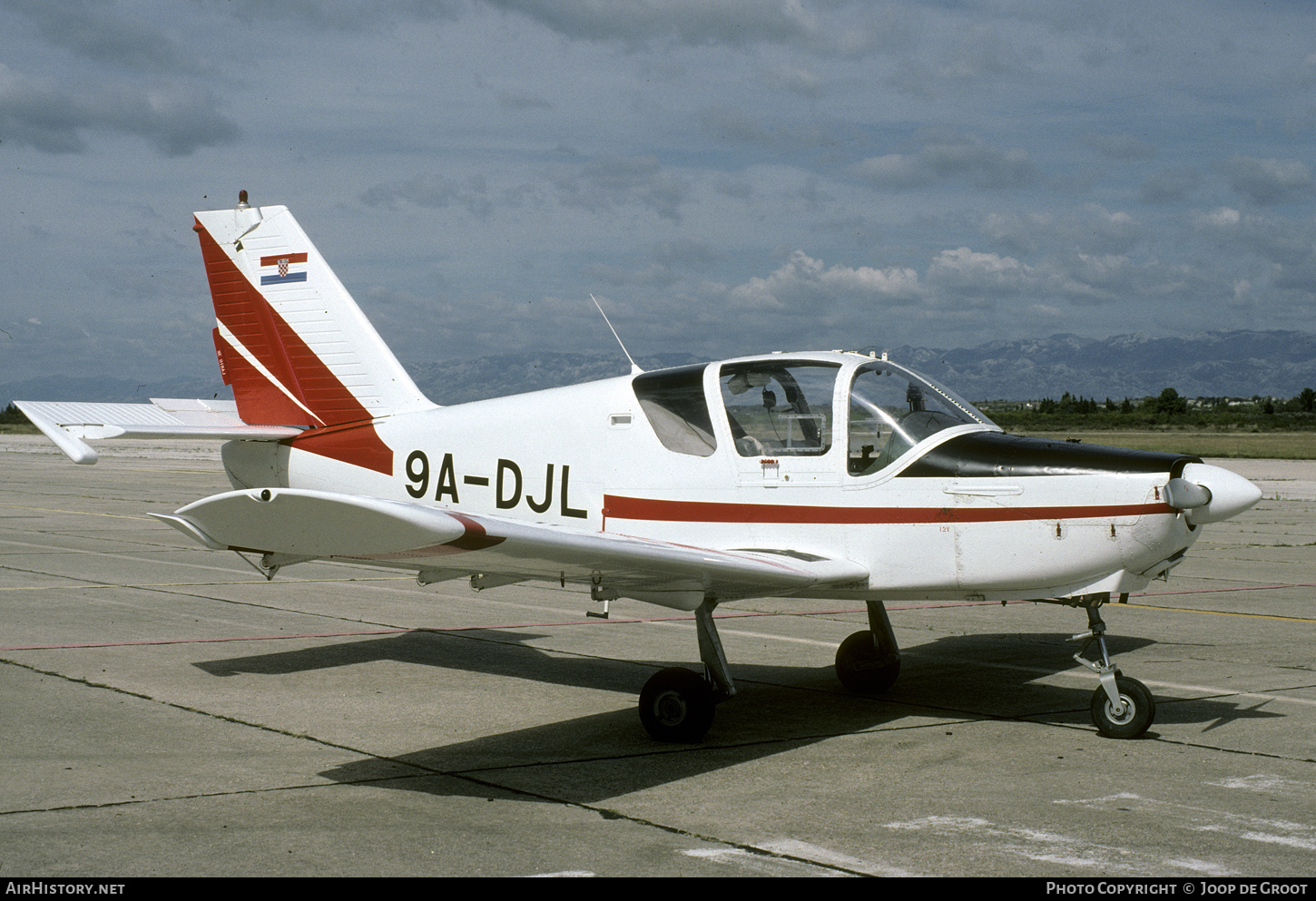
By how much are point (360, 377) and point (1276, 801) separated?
657 centimetres

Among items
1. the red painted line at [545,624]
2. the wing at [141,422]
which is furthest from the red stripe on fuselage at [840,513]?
the wing at [141,422]

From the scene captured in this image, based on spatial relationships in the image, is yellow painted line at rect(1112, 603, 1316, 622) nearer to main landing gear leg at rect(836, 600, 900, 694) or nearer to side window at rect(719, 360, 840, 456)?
main landing gear leg at rect(836, 600, 900, 694)

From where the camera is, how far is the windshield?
22.8 feet

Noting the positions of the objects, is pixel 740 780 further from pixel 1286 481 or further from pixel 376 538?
pixel 1286 481

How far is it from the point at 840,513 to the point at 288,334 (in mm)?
4788

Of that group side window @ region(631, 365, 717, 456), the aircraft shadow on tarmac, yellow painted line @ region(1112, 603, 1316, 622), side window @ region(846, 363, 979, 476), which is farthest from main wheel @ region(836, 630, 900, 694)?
yellow painted line @ region(1112, 603, 1316, 622)

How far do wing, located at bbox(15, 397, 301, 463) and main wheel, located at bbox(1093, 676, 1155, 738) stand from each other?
555cm

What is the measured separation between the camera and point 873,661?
812 centimetres

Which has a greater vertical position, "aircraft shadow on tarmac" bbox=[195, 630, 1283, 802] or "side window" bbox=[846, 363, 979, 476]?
"side window" bbox=[846, 363, 979, 476]

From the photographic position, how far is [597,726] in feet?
23.4

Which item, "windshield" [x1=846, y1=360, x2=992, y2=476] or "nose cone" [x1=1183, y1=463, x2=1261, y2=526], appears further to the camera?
"windshield" [x1=846, y1=360, x2=992, y2=476]

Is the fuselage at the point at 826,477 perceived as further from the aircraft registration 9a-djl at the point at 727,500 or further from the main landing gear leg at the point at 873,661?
the main landing gear leg at the point at 873,661

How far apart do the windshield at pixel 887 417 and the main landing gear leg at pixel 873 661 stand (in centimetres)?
152
